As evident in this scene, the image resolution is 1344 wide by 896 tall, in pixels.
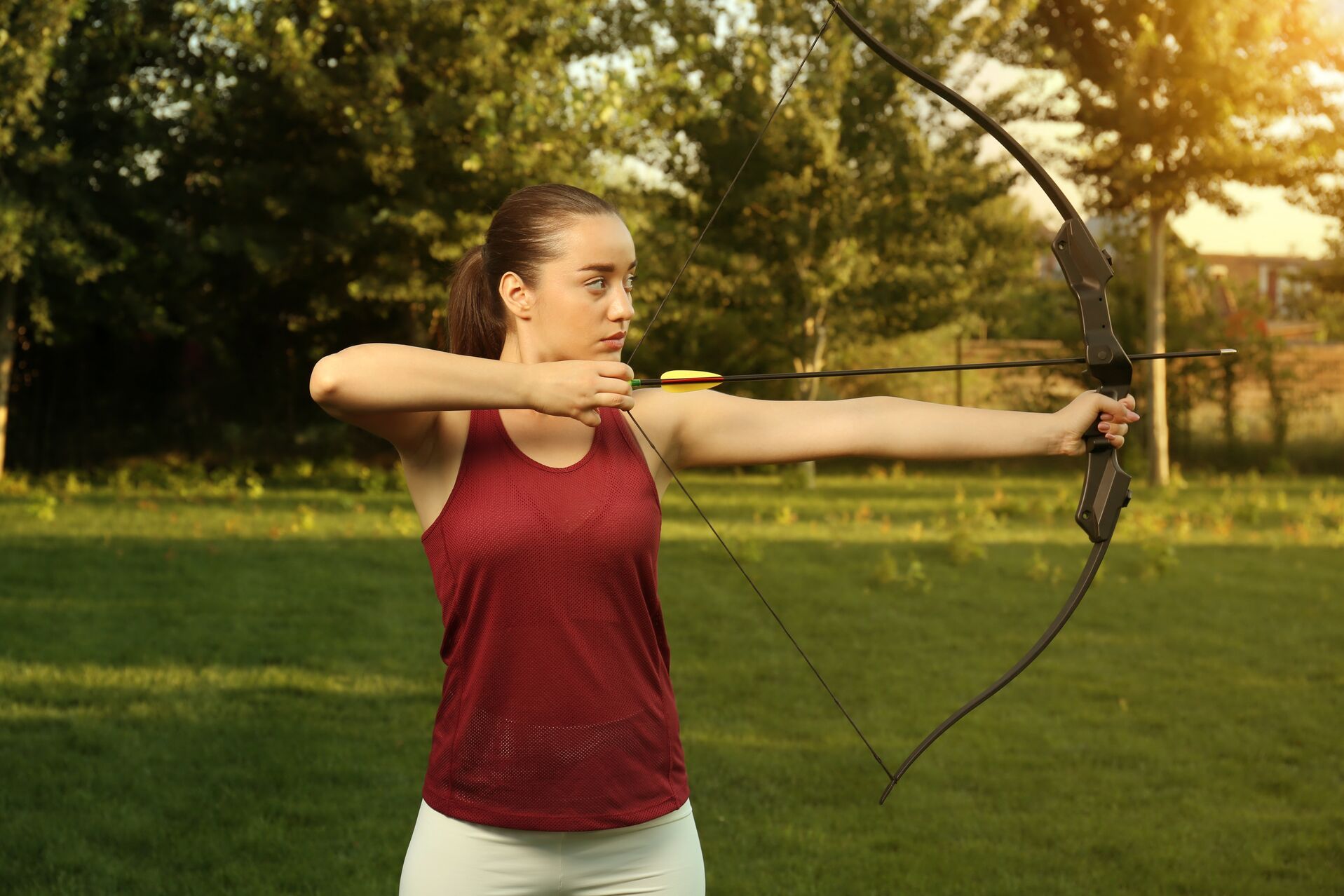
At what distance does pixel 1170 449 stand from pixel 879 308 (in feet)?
12.6

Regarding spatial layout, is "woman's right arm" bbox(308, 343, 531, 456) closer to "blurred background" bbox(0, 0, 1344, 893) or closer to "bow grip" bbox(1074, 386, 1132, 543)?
"bow grip" bbox(1074, 386, 1132, 543)

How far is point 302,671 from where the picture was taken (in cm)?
513

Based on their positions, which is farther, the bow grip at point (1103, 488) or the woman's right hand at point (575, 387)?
the bow grip at point (1103, 488)

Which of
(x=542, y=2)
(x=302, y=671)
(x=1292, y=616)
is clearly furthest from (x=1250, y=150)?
(x=302, y=671)

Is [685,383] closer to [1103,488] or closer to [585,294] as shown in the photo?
[585,294]

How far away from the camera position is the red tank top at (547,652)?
5.16 ft

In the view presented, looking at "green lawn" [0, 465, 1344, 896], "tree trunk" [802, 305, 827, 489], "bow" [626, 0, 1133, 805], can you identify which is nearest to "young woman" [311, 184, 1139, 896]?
"bow" [626, 0, 1133, 805]

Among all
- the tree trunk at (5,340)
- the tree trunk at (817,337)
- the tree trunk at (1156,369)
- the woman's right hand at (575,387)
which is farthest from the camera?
the tree trunk at (817,337)

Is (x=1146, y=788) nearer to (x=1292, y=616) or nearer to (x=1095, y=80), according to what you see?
(x=1292, y=616)

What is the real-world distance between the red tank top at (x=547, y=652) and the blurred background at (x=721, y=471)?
1.82 metres

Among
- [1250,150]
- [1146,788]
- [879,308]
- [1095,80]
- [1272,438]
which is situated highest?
[1095,80]

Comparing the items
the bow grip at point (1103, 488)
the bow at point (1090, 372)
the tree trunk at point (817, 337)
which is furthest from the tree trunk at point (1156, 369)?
the bow grip at point (1103, 488)

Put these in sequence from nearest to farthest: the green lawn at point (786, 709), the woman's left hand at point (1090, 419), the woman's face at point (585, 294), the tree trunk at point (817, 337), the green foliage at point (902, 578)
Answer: the woman's face at point (585, 294) < the woman's left hand at point (1090, 419) < the green lawn at point (786, 709) < the green foliage at point (902, 578) < the tree trunk at point (817, 337)

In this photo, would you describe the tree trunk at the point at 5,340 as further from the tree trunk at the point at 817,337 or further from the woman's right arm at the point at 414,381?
the woman's right arm at the point at 414,381
